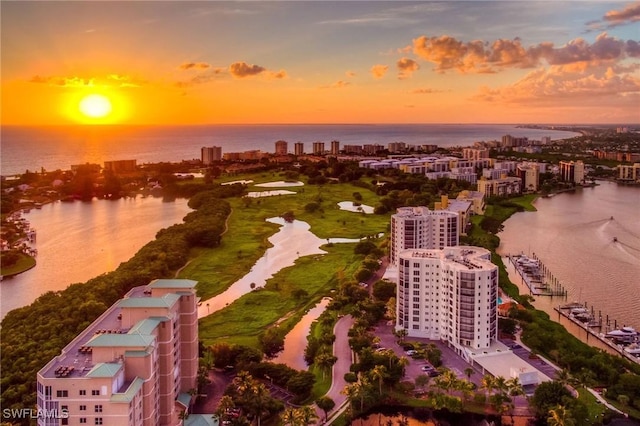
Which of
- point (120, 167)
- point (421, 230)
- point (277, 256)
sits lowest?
point (277, 256)

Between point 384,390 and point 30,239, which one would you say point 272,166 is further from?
point 384,390

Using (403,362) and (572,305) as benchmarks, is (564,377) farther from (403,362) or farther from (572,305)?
(572,305)

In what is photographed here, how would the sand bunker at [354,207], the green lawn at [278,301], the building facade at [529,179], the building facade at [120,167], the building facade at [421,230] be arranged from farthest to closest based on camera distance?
the building facade at [120,167] → the building facade at [529,179] → the sand bunker at [354,207] → the building facade at [421,230] → the green lawn at [278,301]

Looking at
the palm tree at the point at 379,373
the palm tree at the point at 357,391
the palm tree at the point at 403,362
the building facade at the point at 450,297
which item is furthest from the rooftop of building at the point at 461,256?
the palm tree at the point at 357,391

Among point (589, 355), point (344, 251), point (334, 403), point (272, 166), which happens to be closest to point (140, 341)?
point (334, 403)

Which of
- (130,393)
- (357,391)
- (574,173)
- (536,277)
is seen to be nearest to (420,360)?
(357,391)

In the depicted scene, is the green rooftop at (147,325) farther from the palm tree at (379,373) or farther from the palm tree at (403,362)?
the palm tree at (403,362)

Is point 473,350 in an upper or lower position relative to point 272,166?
lower
